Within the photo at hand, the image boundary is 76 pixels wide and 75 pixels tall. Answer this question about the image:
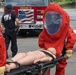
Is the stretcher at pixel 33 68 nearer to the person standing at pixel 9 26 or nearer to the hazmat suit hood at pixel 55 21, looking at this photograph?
the hazmat suit hood at pixel 55 21

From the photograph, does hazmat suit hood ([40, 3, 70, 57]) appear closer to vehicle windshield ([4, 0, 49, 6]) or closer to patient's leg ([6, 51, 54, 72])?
patient's leg ([6, 51, 54, 72])

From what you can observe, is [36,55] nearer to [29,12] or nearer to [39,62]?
[39,62]

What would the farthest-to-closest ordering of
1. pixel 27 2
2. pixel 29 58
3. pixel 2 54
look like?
pixel 27 2
pixel 29 58
pixel 2 54

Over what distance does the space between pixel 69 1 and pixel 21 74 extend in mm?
55585

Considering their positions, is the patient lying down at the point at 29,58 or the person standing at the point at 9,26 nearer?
the patient lying down at the point at 29,58

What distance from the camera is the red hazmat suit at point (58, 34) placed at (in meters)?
6.80

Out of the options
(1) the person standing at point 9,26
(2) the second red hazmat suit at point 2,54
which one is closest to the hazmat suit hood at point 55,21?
(2) the second red hazmat suit at point 2,54

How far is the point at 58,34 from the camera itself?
683 centimetres

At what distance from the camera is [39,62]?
20.3 ft

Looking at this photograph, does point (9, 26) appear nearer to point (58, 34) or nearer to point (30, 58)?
point (58, 34)

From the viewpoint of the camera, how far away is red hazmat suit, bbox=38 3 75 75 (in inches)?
268

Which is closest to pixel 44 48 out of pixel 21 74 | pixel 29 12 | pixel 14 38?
pixel 21 74

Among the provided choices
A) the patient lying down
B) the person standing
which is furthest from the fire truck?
the patient lying down

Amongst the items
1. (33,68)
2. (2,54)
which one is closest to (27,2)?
(33,68)
